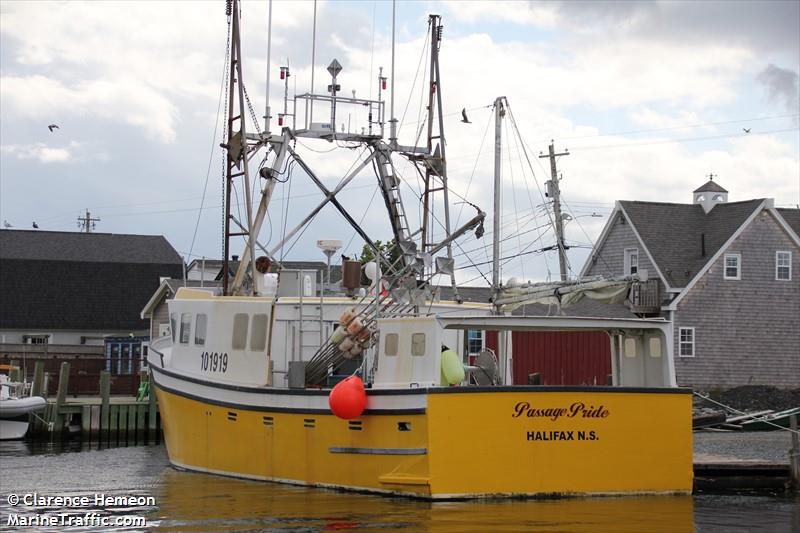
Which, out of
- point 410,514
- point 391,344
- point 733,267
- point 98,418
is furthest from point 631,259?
point 410,514

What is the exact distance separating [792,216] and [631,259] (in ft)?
21.9

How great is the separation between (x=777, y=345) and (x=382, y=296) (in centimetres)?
2429

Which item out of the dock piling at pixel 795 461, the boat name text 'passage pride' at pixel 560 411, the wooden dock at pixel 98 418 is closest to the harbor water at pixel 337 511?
the dock piling at pixel 795 461

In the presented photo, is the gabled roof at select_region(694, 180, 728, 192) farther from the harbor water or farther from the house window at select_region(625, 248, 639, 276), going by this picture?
the harbor water

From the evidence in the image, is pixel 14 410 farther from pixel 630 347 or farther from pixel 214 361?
pixel 630 347

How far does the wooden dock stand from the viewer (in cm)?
3350

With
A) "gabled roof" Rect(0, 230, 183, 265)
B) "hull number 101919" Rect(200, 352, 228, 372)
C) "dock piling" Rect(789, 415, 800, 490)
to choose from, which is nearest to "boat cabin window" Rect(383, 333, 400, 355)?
"hull number 101919" Rect(200, 352, 228, 372)

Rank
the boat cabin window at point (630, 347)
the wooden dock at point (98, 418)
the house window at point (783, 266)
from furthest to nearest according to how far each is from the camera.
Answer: the house window at point (783, 266) < the wooden dock at point (98, 418) < the boat cabin window at point (630, 347)

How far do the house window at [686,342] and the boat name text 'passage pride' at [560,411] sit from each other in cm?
2313

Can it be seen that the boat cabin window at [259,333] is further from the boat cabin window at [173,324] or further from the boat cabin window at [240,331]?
the boat cabin window at [173,324]

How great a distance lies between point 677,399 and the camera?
55.8 ft

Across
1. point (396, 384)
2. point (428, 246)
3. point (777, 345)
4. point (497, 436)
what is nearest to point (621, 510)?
point (497, 436)

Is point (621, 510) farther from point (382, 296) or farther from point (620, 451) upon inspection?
→ point (382, 296)

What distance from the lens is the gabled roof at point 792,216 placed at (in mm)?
42188
